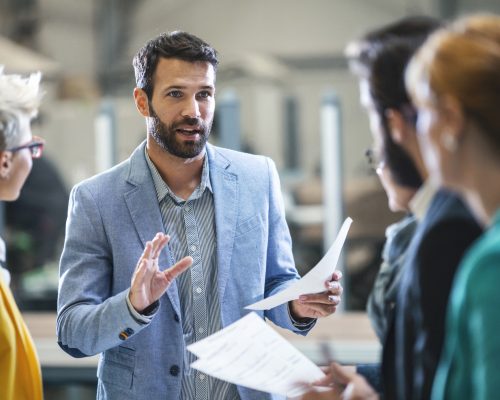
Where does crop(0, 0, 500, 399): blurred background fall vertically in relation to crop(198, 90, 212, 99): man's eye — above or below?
below

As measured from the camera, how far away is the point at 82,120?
620 centimetres

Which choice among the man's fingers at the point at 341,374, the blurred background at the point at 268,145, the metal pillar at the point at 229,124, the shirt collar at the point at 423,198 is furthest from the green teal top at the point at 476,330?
the metal pillar at the point at 229,124

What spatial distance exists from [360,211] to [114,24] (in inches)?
186

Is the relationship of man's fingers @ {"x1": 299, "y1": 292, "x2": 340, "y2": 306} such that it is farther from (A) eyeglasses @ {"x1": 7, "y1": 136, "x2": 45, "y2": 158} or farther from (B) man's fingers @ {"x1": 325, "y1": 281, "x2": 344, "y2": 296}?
(A) eyeglasses @ {"x1": 7, "y1": 136, "x2": 45, "y2": 158}

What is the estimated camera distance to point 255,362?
1680 mm

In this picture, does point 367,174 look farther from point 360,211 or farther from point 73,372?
point 73,372

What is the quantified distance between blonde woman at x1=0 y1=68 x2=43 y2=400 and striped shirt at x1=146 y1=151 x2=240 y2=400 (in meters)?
0.34

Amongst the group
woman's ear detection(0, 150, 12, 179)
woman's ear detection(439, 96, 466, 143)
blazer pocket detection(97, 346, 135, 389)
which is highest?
woman's ear detection(439, 96, 466, 143)

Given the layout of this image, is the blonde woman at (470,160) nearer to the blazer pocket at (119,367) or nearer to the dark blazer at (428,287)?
the dark blazer at (428,287)

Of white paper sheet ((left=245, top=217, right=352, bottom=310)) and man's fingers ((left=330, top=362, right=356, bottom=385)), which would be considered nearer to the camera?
man's fingers ((left=330, top=362, right=356, bottom=385))

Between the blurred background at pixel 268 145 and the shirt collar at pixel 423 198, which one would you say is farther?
the blurred background at pixel 268 145

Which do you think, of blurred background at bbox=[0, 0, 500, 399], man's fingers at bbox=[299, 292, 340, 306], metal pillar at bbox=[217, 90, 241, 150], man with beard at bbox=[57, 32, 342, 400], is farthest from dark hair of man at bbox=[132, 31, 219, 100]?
metal pillar at bbox=[217, 90, 241, 150]

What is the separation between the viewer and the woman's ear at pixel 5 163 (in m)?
1.95

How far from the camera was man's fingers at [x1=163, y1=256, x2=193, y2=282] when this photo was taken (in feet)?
6.02
